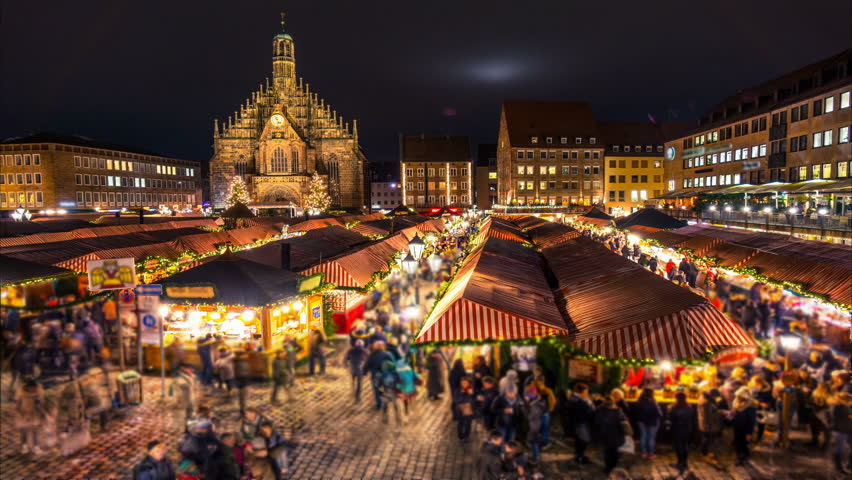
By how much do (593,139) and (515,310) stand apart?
6960 centimetres

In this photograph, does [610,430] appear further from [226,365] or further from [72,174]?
[72,174]

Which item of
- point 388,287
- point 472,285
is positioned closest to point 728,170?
point 388,287

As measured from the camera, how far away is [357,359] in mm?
11344

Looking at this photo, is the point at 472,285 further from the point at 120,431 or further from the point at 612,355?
the point at 120,431

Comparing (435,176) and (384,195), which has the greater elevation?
(435,176)

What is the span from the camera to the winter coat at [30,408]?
27.8 feet

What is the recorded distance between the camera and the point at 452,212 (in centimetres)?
6788

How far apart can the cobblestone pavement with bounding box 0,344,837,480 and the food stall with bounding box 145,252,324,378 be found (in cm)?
204

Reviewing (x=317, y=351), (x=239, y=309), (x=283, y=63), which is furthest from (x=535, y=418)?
(x=283, y=63)

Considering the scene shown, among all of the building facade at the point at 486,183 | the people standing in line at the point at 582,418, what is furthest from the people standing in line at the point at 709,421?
the building facade at the point at 486,183

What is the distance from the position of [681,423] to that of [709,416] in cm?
67

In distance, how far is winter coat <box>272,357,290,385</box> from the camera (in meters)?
11.0

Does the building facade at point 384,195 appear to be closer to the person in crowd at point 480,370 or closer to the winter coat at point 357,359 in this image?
the winter coat at point 357,359

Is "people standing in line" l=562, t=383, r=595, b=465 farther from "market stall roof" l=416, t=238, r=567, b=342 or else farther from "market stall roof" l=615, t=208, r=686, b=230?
"market stall roof" l=615, t=208, r=686, b=230
